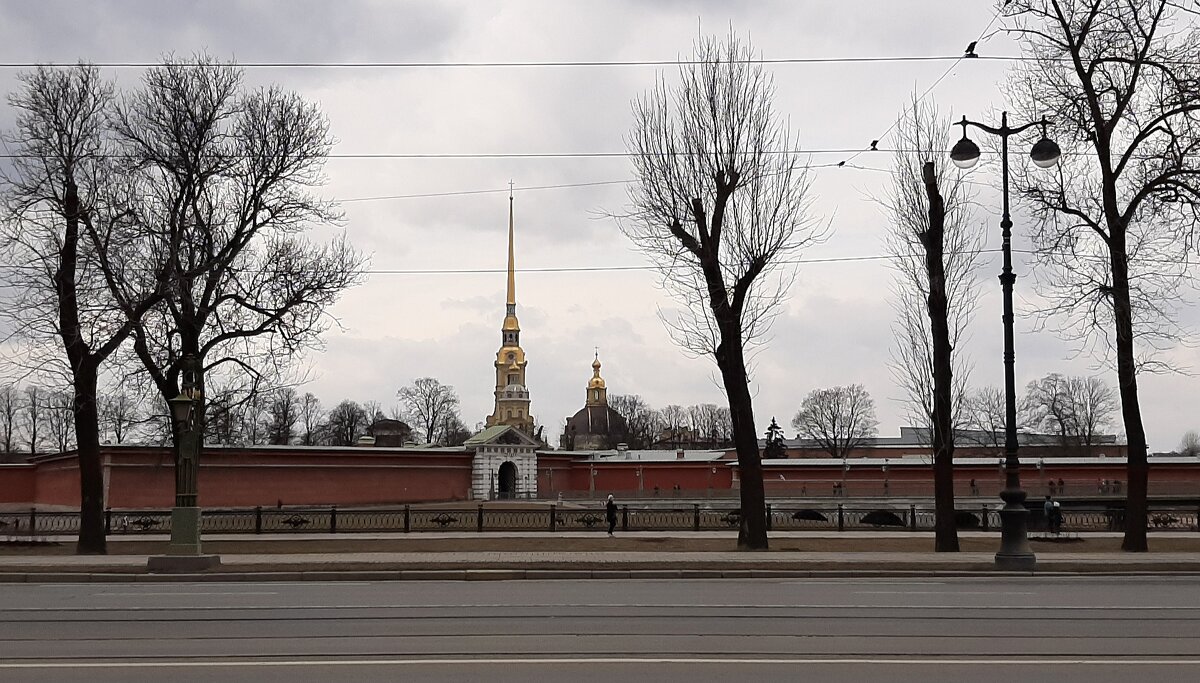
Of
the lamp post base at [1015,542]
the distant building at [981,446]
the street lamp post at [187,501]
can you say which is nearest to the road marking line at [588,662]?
the lamp post base at [1015,542]

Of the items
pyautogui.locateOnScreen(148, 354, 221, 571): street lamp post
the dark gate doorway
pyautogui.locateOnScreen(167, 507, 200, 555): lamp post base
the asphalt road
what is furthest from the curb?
the dark gate doorway

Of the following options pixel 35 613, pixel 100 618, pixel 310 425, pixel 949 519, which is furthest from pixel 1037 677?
pixel 310 425

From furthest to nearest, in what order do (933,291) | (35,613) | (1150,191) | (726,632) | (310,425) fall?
(310,425) → (933,291) → (1150,191) → (35,613) → (726,632)

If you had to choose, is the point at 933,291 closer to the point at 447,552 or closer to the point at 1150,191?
the point at 1150,191

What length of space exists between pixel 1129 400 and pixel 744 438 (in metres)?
9.66

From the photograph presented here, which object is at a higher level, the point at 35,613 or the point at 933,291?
the point at 933,291

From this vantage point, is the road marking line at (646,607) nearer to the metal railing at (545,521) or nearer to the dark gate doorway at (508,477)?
the metal railing at (545,521)

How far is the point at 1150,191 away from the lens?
25.4m

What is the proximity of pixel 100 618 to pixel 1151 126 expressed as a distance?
80.0 feet

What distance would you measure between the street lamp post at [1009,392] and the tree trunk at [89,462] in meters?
21.6

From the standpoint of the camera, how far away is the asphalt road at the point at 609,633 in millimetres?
9664

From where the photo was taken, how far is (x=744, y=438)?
27438 millimetres

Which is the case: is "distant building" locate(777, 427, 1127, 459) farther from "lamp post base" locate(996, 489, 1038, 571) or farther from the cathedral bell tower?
"lamp post base" locate(996, 489, 1038, 571)

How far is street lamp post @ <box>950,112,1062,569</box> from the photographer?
2089cm
